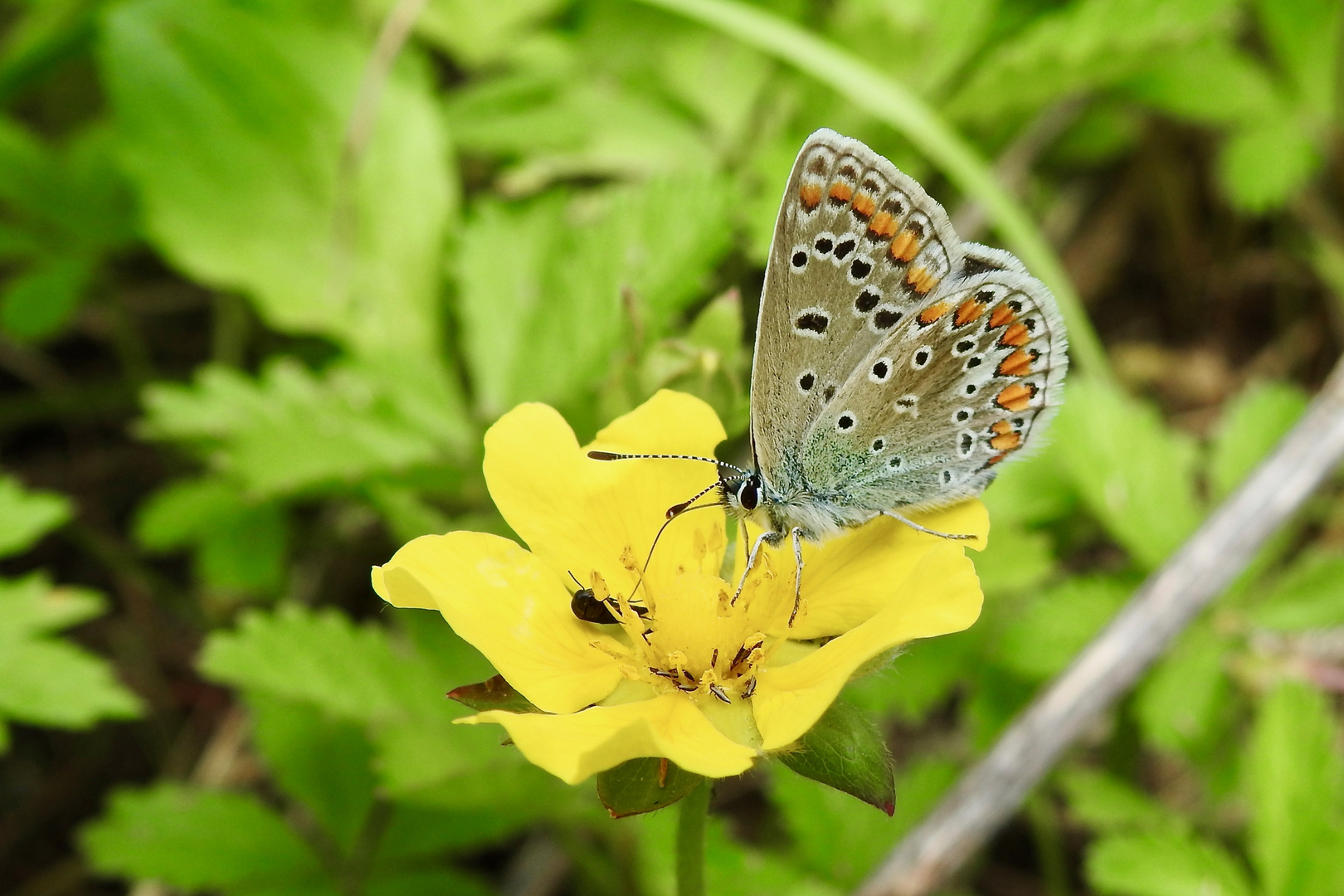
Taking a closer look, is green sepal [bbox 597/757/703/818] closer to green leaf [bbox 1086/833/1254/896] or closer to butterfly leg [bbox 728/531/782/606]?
butterfly leg [bbox 728/531/782/606]

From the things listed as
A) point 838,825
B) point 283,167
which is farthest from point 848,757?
point 283,167

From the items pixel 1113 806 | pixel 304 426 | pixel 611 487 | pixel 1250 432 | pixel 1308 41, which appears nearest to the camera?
pixel 611 487

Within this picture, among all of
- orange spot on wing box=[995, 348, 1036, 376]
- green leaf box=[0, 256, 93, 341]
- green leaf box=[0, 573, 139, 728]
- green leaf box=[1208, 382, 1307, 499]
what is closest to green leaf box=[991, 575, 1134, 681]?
green leaf box=[1208, 382, 1307, 499]

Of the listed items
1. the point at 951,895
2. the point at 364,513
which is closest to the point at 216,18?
the point at 364,513

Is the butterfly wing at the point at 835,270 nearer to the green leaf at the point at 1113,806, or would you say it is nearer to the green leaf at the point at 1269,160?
the green leaf at the point at 1113,806

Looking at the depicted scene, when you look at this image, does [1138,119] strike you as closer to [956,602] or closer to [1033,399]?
[1033,399]

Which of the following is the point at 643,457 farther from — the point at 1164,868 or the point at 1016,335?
the point at 1164,868
